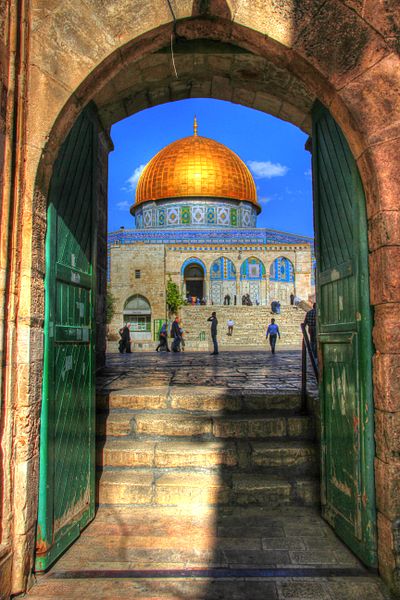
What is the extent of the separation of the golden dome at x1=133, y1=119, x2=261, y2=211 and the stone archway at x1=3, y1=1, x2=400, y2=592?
110ft

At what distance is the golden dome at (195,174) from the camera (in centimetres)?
3616

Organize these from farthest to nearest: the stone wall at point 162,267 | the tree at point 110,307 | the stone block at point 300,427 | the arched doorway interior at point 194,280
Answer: the arched doorway interior at point 194,280, the stone wall at point 162,267, the tree at point 110,307, the stone block at point 300,427

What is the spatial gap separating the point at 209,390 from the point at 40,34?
11.3 ft

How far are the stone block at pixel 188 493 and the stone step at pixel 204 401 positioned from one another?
2.98 feet

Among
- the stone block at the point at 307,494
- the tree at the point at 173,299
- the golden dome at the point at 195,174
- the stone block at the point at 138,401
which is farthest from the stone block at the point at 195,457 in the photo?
the golden dome at the point at 195,174

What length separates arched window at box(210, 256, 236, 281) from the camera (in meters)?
32.8

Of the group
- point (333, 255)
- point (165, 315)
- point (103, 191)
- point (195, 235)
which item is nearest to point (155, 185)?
point (195, 235)

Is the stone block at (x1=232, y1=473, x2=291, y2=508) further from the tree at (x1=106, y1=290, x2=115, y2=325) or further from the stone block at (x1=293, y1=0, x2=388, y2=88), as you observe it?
the tree at (x1=106, y1=290, x2=115, y2=325)

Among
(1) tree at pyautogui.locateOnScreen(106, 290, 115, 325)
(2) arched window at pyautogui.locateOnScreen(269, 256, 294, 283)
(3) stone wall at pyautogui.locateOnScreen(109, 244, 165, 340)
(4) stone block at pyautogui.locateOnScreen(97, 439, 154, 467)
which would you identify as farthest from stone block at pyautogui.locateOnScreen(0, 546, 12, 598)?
(2) arched window at pyautogui.locateOnScreen(269, 256, 294, 283)

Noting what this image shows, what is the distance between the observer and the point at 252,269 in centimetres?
3291

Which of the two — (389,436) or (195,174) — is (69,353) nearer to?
(389,436)

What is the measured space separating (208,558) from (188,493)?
2.78 ft

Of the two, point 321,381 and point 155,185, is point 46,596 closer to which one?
point 321,381

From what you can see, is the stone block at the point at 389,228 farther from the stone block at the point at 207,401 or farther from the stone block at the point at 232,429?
the stone block at the point at 207,401
